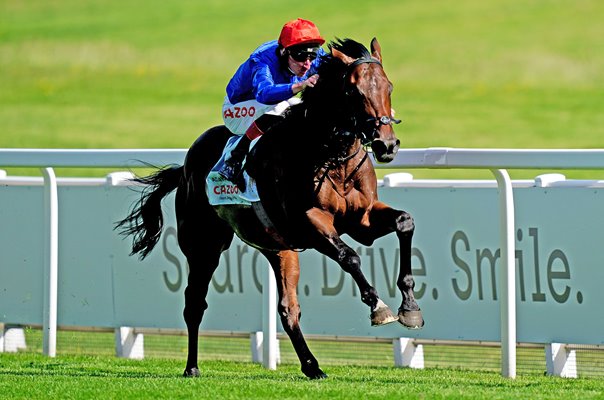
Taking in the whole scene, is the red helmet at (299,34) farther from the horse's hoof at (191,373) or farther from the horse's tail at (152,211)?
the horse's hoof at (191,373)

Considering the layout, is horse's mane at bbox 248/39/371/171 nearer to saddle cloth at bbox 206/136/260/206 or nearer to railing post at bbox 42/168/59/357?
saddle cloth at bbox 206/136/260/206

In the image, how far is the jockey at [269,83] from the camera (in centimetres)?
637

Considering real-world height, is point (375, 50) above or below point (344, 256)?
above

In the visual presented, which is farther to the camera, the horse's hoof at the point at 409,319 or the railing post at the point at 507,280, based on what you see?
the railing post at the point at 507,280

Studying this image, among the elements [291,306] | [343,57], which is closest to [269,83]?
[343,57]

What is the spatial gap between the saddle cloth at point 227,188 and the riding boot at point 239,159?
24 millimetres

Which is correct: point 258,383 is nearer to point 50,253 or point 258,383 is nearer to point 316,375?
point 316,375

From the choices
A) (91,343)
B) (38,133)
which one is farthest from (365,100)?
(38,133)

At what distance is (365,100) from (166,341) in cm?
377

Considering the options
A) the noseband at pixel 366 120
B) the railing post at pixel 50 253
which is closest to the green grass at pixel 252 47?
the railing post at pixel 50 253

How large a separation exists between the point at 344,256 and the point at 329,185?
41cm

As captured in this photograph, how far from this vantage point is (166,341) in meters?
9.05

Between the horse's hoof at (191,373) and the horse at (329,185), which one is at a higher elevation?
the horse at (329,185)

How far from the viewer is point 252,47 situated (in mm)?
37938
